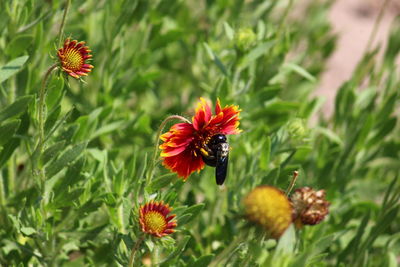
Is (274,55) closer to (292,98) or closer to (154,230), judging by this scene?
(292,98)

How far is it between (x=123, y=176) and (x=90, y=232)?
30 cm

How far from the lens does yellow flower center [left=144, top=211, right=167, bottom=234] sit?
1740mm

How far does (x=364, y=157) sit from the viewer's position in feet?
11.1

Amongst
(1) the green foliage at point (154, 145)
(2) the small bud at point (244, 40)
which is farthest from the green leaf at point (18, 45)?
(2) the small bud at point (244, 40)

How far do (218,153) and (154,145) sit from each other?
401 mm

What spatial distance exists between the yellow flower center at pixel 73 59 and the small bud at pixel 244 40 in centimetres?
111

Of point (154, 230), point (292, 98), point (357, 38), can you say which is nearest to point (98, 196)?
point (154, 230)

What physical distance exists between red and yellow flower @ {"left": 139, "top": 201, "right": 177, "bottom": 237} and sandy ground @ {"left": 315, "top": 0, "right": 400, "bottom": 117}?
3.49m

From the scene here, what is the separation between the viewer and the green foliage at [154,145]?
2.12 metres

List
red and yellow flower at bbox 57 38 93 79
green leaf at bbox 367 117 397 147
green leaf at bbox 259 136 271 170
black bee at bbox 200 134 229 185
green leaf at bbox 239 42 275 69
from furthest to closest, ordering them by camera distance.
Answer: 1. green leaf at bbox 367 117 397 147
2. green leaf at bbox 239 42 275 69
3. green leaf at bbox 259 136 271 170
4. black bee at bbox 200 134 229 185
5. red and yellow flower at bbox 57 38 93 79

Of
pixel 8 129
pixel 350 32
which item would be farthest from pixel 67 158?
pixel 350 32

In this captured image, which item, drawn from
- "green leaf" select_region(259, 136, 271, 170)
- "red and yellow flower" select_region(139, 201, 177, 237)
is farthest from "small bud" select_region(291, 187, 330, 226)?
"green leaf" select_region(259, 136, 271, 170)

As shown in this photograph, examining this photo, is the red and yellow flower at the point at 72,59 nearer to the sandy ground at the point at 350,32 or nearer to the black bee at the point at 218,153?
the black bee at the point at 218,153

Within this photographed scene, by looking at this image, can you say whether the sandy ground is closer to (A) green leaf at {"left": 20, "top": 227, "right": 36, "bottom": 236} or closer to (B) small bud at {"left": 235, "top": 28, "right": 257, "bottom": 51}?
(B) small bud at {"left": 235, "top": 28, "right": 257, "bottom": 51}
